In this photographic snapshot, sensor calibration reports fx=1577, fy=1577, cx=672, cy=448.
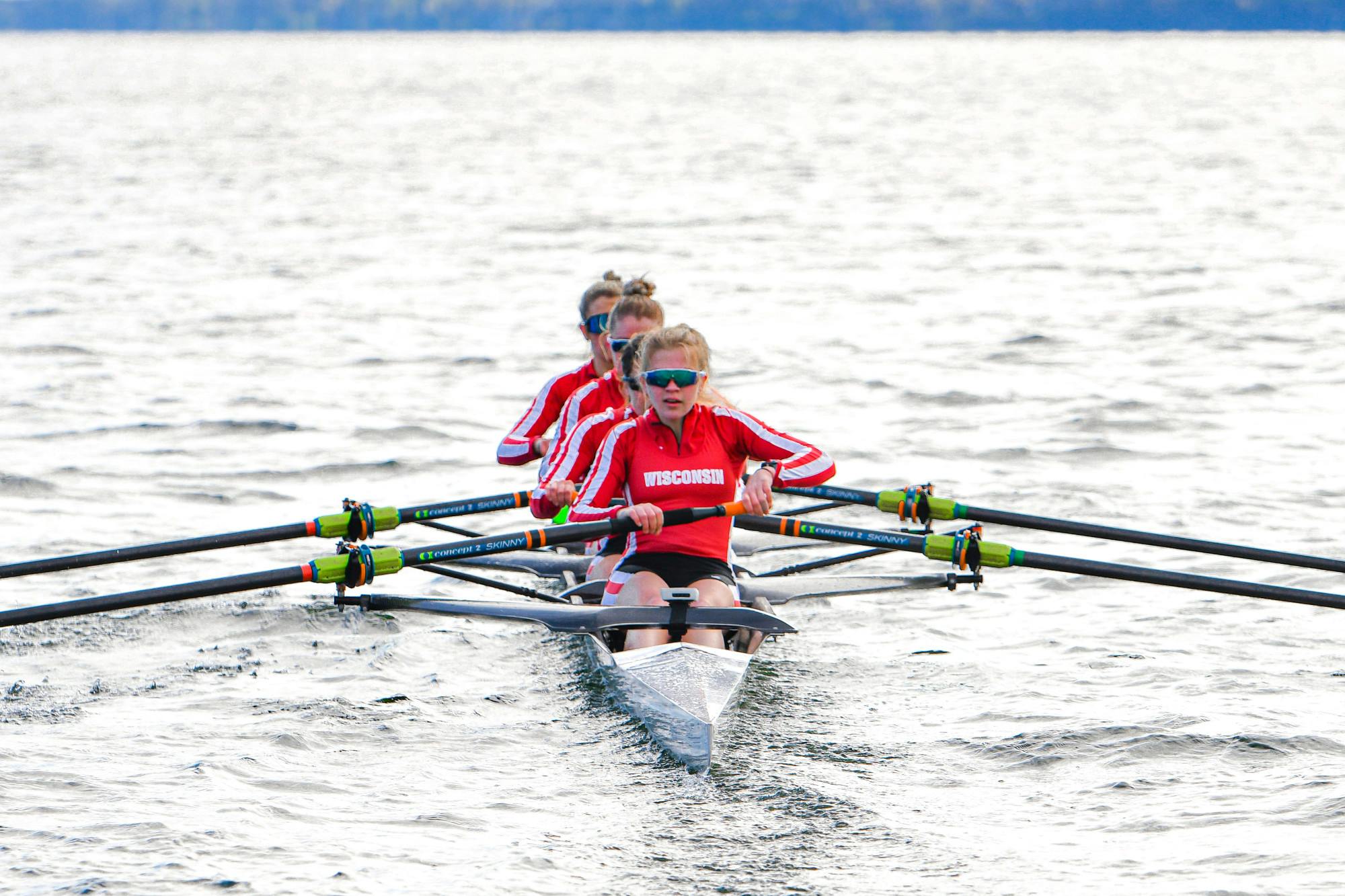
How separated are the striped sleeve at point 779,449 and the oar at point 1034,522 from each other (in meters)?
0.26

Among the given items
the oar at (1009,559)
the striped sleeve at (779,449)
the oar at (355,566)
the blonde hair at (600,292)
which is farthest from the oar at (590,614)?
the blonde hair at (600,292)

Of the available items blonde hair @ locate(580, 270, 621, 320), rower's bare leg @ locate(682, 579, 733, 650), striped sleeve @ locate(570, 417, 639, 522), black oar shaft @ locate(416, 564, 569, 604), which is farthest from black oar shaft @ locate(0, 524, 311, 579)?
blonde hair @ locate(580, 270, 621, 320)

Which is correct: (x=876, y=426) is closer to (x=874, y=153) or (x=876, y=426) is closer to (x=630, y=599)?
(x=630, y=599)

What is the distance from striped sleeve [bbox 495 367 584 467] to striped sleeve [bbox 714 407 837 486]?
6.43 feet

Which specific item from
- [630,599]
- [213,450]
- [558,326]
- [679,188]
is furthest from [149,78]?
[630,599]

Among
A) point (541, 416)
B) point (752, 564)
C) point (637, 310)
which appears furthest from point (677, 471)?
point (752, 564)

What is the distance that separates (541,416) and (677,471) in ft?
7.54

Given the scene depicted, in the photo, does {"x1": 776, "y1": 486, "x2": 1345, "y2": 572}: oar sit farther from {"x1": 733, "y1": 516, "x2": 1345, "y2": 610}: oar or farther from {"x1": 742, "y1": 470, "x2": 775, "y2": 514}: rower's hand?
{"x1": 742, "y1": 470, "x2": 775, "y2": 514}: rower's hand

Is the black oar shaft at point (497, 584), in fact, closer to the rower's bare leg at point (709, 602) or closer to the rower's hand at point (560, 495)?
the rower's hand at point (560, 495)

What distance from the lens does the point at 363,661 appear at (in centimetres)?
897

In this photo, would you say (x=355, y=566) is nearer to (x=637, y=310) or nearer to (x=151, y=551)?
(x=151, y=551)

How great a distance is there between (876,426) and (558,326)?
25.0ft

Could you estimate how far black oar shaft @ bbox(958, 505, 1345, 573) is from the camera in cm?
837

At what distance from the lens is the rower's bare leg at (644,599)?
7.79 metres
